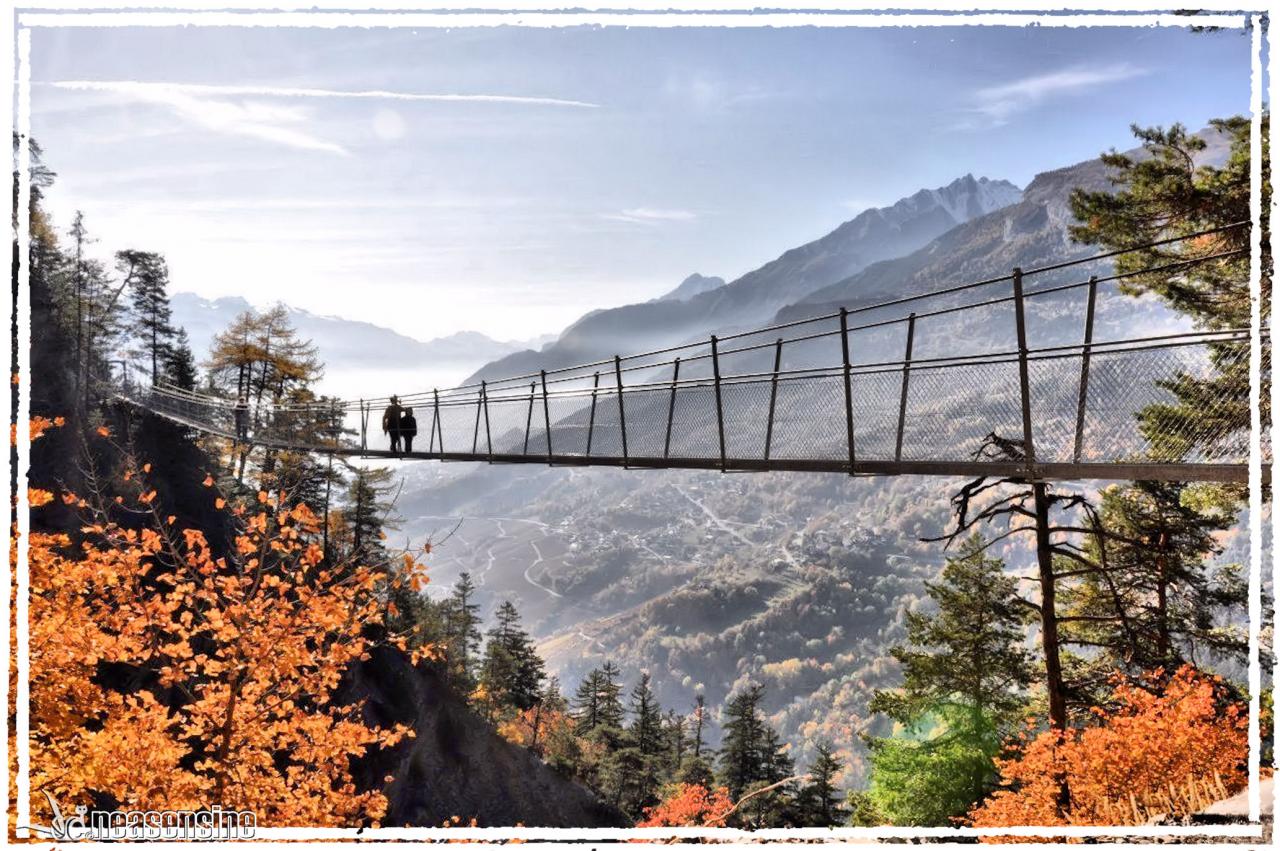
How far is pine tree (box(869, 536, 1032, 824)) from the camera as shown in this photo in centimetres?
1485

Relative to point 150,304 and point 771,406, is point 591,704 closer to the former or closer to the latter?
point 150,304

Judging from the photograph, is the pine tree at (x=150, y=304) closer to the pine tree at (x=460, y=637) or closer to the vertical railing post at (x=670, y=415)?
the pine tree at (x=460, y=637)

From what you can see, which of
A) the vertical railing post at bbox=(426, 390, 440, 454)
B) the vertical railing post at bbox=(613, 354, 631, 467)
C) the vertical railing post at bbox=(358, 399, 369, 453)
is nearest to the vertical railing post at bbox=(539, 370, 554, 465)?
the vertical railing post at bbox=(613, 354, 631, 467)

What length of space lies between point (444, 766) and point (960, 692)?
60.1 ft

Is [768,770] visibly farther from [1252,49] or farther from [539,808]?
[1252,49]

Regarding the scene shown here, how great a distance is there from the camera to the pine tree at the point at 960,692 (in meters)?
14.9

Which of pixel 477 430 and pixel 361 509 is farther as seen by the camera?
pixel 361 509

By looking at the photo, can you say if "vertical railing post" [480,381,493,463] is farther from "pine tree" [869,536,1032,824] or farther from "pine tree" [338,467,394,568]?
"pine tree" [338,467,394,568]

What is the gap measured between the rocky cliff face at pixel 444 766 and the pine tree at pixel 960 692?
50.1ft

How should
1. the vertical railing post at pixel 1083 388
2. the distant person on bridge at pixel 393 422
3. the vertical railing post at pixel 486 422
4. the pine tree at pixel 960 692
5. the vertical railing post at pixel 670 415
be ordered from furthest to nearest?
1. the distant person on bridge at pixel 393 422
2. the pine tree at pixel 960 692
3. the vertical railing post at pixel 486 422
4. the vertical railing post at pixel 670 415
5. the vertical railing post at pixel 1083 388

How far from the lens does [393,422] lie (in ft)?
49.8

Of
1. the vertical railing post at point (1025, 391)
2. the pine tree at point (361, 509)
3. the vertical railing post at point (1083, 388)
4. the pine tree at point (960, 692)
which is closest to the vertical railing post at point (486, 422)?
the vertical railing post at point (1025, 391)

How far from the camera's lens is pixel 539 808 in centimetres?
2827

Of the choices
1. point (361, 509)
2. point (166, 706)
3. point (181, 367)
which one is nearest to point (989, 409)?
point (166, 706)
